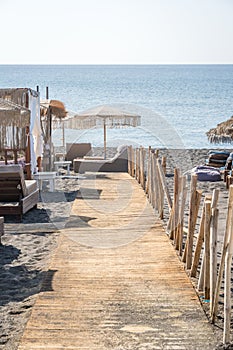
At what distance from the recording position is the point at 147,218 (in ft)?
28.0

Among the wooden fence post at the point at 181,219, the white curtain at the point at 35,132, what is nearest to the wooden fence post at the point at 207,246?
the wooden fence post at the point at 181,219

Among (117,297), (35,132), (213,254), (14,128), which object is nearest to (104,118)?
(35,132)

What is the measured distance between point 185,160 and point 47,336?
587 inches

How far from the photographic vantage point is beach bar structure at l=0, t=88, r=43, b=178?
32.9ft

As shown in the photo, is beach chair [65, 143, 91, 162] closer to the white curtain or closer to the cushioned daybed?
the white curtain

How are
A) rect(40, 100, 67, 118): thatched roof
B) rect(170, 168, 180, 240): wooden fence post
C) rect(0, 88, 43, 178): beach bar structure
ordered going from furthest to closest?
1. rect(40, 100, 67, 118): thatched roof
2. rect(0, 88, 43, 178): beach bar structure
3. rect(170, 168, 180, 240): wooden fence post

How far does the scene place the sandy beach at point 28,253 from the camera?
475 centimetres

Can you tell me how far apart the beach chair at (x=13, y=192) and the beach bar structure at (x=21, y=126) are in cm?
129

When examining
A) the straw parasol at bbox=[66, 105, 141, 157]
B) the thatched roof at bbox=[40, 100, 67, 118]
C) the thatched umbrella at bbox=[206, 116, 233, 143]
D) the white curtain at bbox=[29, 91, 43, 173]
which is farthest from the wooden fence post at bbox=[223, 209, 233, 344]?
the straw parasol at bbox=[66, 105, 141, 157]

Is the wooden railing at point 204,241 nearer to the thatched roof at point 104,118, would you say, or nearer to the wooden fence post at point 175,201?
the wooden fence post at point 175,201

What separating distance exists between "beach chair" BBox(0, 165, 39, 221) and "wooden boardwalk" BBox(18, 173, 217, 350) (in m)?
1.15

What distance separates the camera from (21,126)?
1032 cm

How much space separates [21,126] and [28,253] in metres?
3.91

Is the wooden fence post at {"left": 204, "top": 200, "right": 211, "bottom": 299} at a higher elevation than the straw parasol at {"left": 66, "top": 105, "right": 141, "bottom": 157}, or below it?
below
